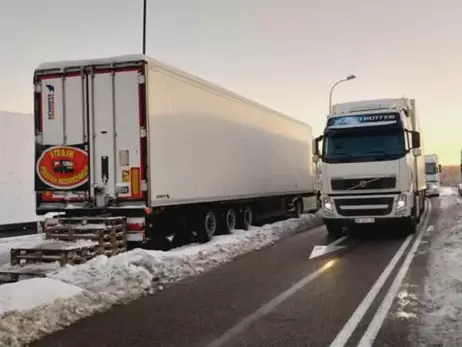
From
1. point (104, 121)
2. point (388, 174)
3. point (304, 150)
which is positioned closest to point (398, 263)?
point (388, 174)

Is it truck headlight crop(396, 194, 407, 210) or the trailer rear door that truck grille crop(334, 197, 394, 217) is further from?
the trailer rear door

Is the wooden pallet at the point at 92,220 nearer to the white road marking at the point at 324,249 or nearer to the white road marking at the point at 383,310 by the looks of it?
the white road marking at the point at 324,249

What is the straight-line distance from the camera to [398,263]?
1144 cm

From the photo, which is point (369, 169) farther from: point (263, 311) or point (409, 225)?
point (263, 311)

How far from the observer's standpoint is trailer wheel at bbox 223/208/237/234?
17.1m

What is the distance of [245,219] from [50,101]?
8038 millimetres

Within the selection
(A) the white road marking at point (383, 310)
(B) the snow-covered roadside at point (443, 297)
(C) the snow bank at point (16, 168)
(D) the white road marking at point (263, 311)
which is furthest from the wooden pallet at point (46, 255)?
(C) the snow bank at point (16, 168)

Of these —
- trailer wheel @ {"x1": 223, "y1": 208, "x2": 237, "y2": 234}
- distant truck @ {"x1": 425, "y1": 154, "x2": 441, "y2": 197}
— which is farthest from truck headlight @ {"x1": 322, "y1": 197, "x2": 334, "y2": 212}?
distant truck @ {"x1": 425, "y1": 154, "x2": 441, "y2": 197}

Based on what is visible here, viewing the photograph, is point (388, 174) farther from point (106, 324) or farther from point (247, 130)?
point (106, 324)

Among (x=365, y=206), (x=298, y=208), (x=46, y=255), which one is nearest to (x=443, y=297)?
(x=46, y=255)

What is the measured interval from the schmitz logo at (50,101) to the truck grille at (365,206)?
25.9 feet

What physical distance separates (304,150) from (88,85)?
1610 cm

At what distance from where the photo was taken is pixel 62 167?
12.8 meters

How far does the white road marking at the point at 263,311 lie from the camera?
6.35 m
